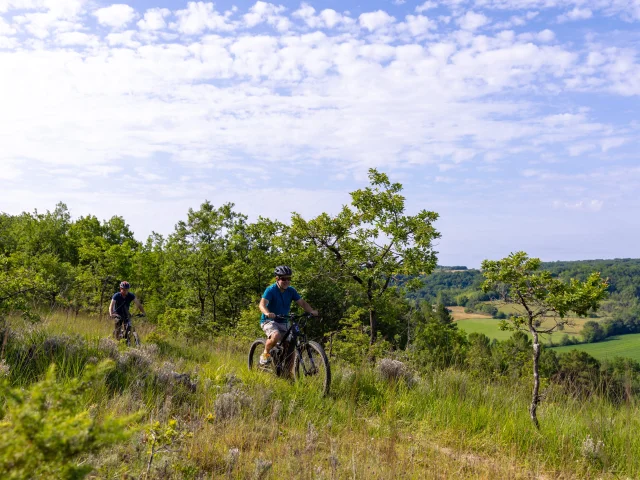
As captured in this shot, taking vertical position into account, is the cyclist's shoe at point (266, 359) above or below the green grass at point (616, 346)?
above

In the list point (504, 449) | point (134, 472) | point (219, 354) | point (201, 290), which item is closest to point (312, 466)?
point (134, 472)

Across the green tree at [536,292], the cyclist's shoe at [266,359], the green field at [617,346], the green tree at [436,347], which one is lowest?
the green field at [617,346]

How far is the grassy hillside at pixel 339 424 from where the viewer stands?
3.96 meters

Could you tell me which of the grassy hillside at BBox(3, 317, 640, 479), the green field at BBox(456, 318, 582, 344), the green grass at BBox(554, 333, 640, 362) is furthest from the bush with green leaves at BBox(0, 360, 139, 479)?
the green field at BBox(456, 318, 582, 344)

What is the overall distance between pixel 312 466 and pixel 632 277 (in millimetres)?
174677

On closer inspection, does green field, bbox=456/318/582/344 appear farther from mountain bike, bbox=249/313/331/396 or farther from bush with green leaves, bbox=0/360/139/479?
bush with green leaves, bbox=0/360/139/479

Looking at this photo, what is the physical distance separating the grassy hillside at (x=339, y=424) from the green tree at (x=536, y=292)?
0.77 meters

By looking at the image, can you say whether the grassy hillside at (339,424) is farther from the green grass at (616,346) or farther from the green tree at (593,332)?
the green tree at (593,332)

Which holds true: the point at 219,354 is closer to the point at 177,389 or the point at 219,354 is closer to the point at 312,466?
the point at 177,389

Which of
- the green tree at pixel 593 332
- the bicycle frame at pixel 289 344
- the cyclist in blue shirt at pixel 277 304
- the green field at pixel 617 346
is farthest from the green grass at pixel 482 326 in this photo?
the bicycle frame at pixel 289 344

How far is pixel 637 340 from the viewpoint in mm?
90062

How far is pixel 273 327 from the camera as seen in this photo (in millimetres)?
7469

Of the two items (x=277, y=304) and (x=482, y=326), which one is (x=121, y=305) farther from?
(x=482, y=326)

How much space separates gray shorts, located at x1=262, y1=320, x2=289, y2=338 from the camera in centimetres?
741
